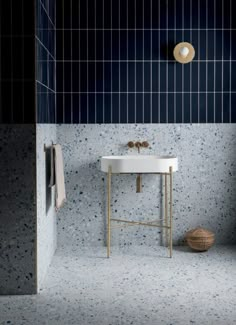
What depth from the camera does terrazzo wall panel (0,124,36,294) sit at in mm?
3682

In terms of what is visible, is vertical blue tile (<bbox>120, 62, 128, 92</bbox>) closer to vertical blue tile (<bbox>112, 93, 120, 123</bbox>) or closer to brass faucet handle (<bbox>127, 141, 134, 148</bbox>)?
vertical blue tile (<bbox>112, 93, 120, 123</bbox>)

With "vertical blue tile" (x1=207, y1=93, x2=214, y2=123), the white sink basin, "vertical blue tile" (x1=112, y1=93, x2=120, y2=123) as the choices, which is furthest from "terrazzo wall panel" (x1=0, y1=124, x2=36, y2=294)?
"vertical blue tile" (x1=207, y1=93, x2=214, y2=123)

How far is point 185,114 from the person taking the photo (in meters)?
5.27

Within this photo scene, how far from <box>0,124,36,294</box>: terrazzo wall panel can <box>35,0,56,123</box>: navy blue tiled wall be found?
0.73 ft

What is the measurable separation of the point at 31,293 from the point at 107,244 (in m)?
1.38

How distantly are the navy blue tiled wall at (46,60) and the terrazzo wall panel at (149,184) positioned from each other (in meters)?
0.50

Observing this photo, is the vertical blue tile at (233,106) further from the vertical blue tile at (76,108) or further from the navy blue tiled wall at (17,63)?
the navy blue tiled wall at (17,63)

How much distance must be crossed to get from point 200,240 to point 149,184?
72cm

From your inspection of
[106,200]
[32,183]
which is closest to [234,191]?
[106,200]

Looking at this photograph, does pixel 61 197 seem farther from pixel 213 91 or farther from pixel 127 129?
pixel 213 91

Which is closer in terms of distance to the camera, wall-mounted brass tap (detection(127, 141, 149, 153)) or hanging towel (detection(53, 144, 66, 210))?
hanging towel (detection(53, 144, 66, 210))

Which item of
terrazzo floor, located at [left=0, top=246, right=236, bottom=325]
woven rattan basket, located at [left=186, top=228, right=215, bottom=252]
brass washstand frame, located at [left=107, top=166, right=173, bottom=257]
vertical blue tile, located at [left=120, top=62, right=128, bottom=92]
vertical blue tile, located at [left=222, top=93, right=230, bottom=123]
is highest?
vertical blue tile, located at [left=120, top=62, right=128, bottom=92]

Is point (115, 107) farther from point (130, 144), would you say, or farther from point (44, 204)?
point (44, 204)

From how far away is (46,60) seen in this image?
175 inches
